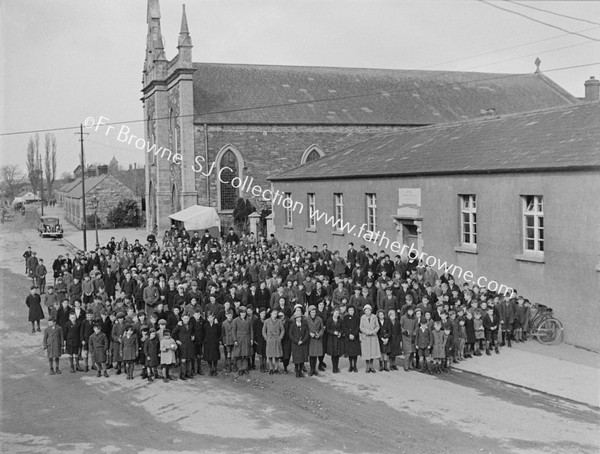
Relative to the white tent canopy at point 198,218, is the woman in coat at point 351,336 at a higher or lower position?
lower

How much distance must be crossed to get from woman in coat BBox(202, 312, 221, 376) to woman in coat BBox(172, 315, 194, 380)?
13.1 inches

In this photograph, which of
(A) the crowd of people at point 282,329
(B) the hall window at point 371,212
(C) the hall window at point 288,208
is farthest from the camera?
(C) the hall window at point 288,208

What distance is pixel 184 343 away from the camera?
13961 mm

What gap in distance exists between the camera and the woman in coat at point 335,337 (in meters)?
14.2

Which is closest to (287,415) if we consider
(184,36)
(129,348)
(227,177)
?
(129,348)

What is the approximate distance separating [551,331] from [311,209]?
16.2 metres

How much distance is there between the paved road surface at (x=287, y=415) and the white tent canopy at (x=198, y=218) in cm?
2122

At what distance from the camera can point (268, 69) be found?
46438 mm

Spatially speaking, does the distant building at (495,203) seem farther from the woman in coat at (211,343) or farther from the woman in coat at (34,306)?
the woman in coat at (34,306)

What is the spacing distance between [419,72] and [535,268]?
3528 centimetres

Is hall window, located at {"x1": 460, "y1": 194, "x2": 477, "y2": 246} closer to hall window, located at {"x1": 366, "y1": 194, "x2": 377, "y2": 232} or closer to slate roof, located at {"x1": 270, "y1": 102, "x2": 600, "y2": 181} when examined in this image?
slate roof, located at {"x1": 270, "y1": 102, "x2": 600, "y2": 181}

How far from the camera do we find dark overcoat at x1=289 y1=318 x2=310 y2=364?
13953mm

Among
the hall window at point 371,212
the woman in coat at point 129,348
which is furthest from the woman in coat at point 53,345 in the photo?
the hall window at point 371,212

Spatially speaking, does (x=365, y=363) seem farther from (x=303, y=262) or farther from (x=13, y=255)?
Result: (x=13, y=255)
